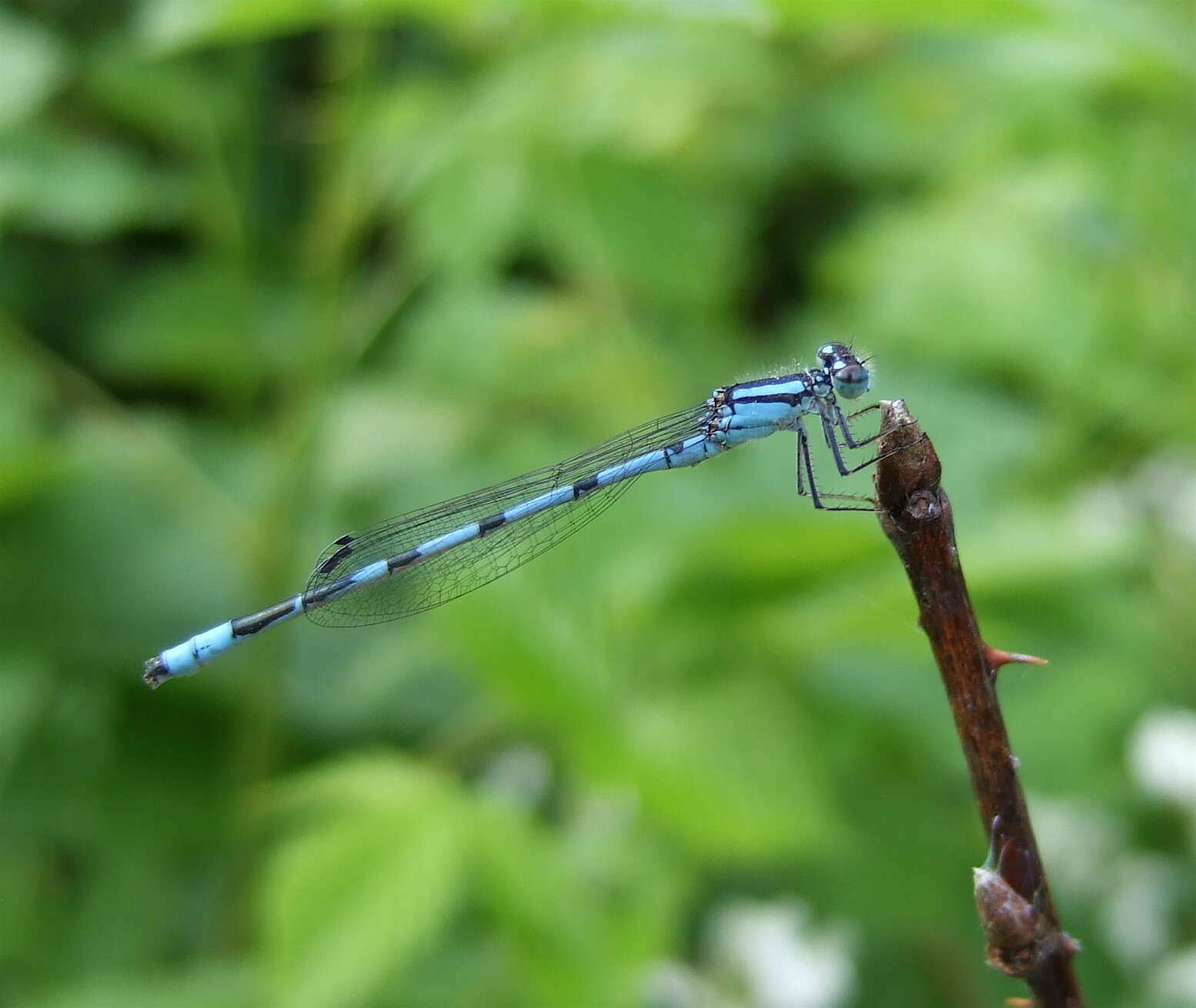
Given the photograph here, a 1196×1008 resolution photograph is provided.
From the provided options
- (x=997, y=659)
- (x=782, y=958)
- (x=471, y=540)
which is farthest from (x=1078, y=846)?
(x=997, y=659)

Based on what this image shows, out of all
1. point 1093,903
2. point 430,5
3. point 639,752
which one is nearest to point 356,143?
point 430,5

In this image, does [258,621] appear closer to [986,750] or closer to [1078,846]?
[986,750]

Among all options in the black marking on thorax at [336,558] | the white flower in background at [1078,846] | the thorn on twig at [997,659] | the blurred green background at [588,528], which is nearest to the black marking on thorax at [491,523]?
the blurred green background at [588,528]

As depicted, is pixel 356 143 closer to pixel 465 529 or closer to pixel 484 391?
pixel 465 529

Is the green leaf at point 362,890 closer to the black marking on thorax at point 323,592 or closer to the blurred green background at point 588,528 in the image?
the blurred green background at point 588,528

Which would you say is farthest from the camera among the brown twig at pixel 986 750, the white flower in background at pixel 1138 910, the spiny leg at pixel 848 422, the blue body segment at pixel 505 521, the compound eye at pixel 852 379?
the white flower in background at pixel 1138 910

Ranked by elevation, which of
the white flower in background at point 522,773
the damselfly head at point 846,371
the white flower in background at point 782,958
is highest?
the damselfly head at point 846,371
